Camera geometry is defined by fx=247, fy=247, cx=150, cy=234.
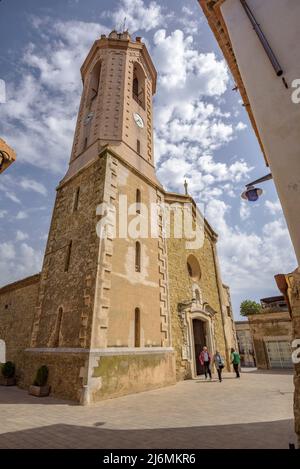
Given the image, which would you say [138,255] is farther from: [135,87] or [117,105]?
[135,87]

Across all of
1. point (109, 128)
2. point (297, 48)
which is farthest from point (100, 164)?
point (297, 48)

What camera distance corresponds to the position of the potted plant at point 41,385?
7.98 metres

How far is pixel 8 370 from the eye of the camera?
1100 centimetres

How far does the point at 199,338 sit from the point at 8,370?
9.29 meters

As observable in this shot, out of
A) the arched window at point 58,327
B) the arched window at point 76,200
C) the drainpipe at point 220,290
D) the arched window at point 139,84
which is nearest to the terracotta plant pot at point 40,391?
the arched window at point 58,327

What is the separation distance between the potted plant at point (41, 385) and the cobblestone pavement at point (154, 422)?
339 mm

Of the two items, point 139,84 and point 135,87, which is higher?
point 139,84

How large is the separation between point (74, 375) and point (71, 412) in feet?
5.38

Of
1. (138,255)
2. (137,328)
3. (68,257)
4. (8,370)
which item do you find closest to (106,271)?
(138,255)

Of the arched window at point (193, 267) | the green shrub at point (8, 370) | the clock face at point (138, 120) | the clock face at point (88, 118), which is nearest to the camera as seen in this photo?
Answer: the green shrub at point (8, 370)

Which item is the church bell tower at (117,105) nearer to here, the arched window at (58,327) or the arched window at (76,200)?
the arched window at (76,200)

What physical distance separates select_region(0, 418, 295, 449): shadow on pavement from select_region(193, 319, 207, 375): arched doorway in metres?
8.41

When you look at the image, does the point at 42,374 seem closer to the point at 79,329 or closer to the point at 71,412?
the point at 79,329

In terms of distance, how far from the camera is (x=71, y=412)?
5945 mm
